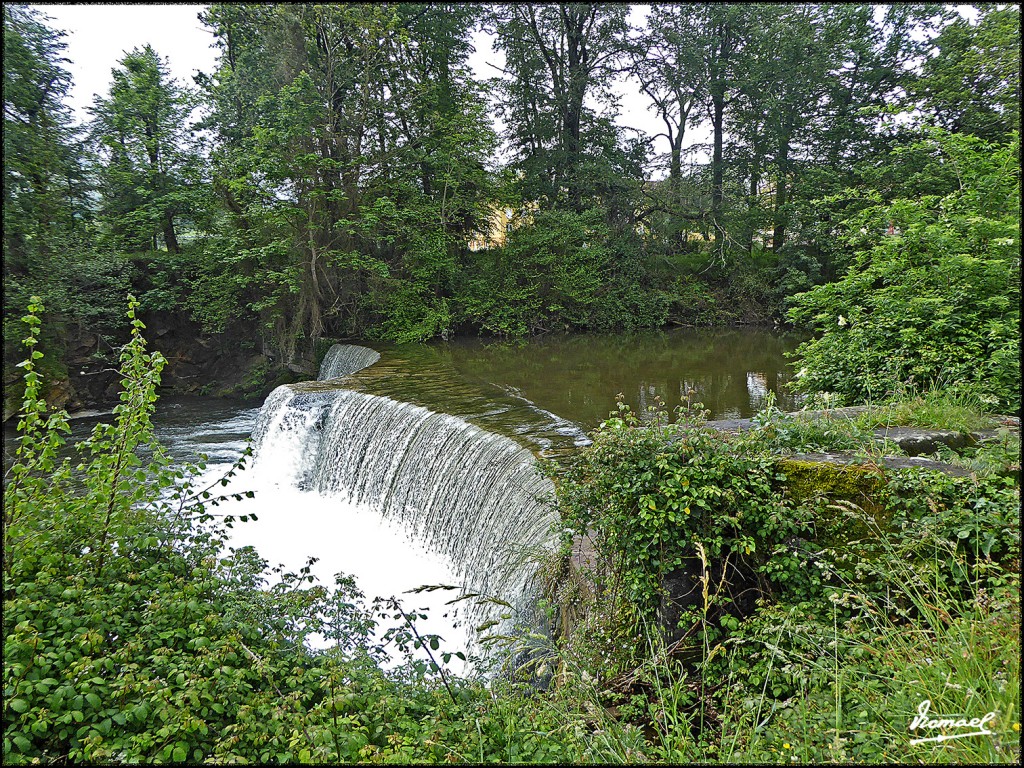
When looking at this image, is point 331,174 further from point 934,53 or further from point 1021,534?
point 934,53

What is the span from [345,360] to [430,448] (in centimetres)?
686

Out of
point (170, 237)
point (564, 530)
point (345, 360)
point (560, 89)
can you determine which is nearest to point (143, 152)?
point (170, 237)

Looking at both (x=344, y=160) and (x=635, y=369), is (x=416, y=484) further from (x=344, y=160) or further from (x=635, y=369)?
(x=344, y=160)

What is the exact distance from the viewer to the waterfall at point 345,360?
12.1 metres

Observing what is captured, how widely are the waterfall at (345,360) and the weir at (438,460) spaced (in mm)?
1430

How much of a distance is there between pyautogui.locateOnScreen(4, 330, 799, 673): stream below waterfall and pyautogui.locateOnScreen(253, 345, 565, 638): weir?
21 mm

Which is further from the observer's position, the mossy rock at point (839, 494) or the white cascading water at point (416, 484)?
the white cascading water at point (416, 484)

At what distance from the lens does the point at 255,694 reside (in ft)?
8.50

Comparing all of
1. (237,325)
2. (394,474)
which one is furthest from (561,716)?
(237,325)

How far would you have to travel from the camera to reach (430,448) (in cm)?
685

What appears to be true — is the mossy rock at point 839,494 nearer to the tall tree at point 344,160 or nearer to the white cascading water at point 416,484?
the white cascading water at point 416,484
